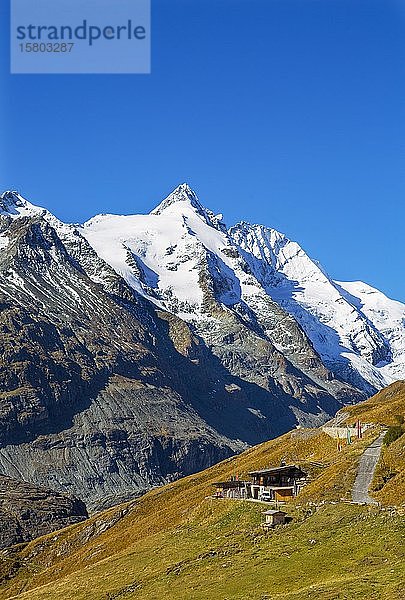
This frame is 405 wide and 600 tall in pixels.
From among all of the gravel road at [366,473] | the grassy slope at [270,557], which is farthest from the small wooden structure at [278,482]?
the gravel road at [366,473]

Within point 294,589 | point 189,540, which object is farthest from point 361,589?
point 189,540

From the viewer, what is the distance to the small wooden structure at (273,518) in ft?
198

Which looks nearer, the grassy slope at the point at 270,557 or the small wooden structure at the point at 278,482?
the grassy slope at the point at 270,557

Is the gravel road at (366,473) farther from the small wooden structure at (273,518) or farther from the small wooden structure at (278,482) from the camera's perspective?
the small wooden structure at (278,482)

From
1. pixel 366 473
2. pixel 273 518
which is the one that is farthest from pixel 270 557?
pixel 366 473

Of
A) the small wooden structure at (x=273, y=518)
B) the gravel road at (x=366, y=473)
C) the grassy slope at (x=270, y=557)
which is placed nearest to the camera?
the grassy slope at (x=270, y=557)

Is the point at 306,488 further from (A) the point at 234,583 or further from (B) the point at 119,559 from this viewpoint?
(A) the point at 234,583

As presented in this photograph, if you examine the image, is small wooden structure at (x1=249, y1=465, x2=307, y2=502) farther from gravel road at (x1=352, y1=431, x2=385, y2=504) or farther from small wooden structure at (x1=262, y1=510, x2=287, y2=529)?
small wooden structure at (x1=262, y1=510, x2=287, y2=529)

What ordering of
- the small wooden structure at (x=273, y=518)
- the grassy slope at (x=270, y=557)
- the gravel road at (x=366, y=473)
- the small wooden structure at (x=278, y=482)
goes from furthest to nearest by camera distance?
1. the small wooden structure at (x=278, y=482)
2. the gravel road at (x=366, y=473)
3. the small wooden structure at (x=273, y=518)
4. the grassy slope at (x=270, y=557)

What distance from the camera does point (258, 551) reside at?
55.3 metres

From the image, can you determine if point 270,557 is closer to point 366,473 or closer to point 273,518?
point 273,518

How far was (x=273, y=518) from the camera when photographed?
6047cm

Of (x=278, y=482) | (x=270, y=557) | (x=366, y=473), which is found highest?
(x=366, y=473)

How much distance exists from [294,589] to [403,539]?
7.56 metres
